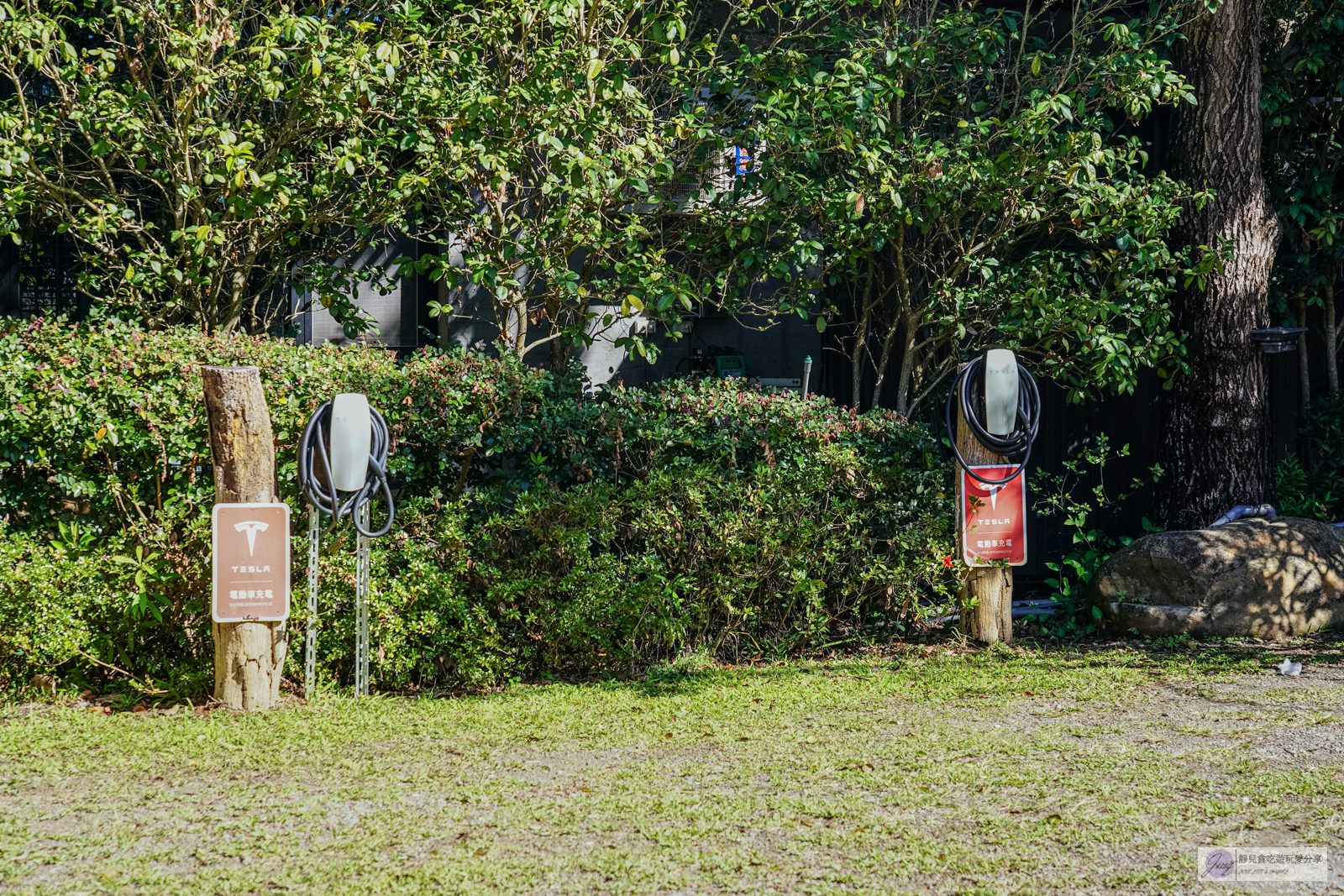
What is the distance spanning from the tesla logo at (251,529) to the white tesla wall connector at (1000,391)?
425 cm

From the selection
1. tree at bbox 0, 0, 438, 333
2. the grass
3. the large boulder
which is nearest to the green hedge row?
the grass

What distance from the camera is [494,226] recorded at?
7.59 metres

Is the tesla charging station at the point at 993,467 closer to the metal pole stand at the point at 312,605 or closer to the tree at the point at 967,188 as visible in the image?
the tree at the point at 967,188

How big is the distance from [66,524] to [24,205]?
255 cm

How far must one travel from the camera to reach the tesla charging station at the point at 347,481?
5.41 meters

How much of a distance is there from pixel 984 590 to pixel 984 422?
1.09m

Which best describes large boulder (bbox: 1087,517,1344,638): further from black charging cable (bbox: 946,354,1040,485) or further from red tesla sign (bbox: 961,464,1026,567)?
black charging cable (bbox: 946,354,1040,485)

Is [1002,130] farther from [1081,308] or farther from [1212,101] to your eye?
[1212,101]

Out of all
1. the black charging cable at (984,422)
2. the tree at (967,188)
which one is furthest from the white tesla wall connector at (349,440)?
the black charging cable at (984,422)

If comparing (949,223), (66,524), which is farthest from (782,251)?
(66,524)

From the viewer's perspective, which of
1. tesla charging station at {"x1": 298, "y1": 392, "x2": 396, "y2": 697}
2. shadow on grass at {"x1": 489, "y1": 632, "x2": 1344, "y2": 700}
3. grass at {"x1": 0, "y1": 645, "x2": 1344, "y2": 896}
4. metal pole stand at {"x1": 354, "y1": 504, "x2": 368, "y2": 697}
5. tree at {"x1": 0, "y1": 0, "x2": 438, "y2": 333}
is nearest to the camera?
grass at {"x1": 0, "y1": 645, "x2": 1344, "y2": 896}

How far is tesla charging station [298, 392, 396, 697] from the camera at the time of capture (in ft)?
17.8

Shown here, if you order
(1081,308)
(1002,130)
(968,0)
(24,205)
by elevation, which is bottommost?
(1081,308)

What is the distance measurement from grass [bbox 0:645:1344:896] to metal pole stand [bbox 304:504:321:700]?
149 millimetres
